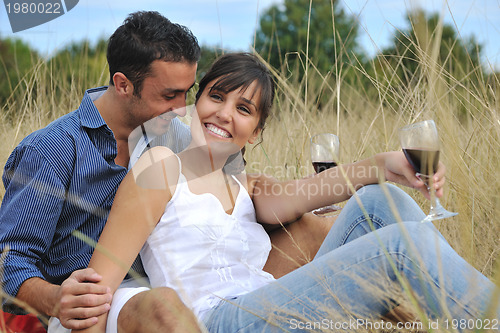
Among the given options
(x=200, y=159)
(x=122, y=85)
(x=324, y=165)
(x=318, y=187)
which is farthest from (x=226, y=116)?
(x=122, y=85)

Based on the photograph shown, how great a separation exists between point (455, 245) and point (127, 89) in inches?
65.1

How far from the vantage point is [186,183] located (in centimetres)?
206

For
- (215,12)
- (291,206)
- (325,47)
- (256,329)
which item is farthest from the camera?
(325,47)

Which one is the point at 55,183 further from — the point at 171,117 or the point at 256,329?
the point at 256,329

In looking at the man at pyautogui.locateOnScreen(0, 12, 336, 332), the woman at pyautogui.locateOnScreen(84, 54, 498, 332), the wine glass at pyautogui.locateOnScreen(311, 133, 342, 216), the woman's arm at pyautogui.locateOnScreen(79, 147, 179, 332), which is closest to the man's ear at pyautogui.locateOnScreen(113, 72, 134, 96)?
the man at pyautogui.locateOnScreen(0, 12, 336, 332)

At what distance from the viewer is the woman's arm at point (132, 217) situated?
1722 millimetres

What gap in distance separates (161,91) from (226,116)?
551 millimetres

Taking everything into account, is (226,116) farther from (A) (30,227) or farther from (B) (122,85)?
(A) (30,227)

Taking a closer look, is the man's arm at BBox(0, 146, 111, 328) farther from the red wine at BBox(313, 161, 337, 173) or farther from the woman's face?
the red wine at BBox(313, 161, 337, 173)

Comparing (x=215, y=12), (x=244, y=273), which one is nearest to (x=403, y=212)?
(x=244, y=273)

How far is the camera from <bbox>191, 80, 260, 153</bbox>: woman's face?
217cm

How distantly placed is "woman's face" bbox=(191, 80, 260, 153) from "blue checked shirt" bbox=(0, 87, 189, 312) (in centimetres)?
42

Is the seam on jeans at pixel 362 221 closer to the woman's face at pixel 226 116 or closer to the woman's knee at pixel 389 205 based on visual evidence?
the woman's knee at pixel 389 205

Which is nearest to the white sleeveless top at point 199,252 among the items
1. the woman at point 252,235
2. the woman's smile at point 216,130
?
the woman at point 252,235
